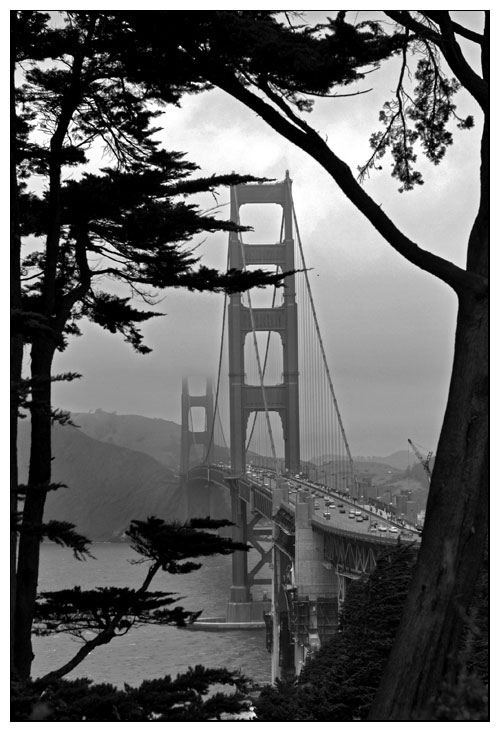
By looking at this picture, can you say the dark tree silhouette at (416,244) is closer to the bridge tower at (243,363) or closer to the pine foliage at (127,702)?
the pine foliage at (127,702)

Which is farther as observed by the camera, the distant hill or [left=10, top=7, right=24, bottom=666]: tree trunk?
the distant hill

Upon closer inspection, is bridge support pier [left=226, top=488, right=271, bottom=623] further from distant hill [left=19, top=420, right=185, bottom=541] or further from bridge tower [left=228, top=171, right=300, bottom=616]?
distant hill [left=19, top=420, right=185, bottom=541]

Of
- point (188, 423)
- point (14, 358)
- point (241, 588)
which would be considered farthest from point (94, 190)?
point (188, 423)

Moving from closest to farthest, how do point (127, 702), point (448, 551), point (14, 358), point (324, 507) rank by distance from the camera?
1. point (448, 551)
2. point (127, 702)
3. point (14, 358)
4. point (324, 507)

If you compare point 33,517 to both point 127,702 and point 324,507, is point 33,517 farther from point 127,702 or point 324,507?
point 324,507

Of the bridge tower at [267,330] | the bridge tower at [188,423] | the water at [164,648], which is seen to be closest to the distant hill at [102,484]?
the bridge tower at [188,423]

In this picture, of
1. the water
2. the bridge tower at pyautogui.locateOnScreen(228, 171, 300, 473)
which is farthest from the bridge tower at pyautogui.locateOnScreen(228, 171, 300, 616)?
the water
